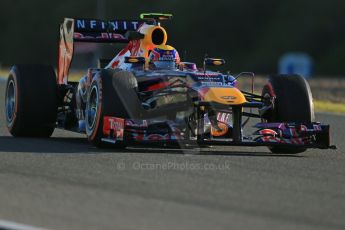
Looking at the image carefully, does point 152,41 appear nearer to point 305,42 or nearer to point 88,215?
point 88,215

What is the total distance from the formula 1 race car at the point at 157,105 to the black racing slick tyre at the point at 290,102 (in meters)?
0.01

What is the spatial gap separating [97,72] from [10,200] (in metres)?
4.55

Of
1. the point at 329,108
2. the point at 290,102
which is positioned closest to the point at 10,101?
the point at 290,102

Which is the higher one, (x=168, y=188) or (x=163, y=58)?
(x=163, y=58)

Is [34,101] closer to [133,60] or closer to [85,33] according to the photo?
[133,60]

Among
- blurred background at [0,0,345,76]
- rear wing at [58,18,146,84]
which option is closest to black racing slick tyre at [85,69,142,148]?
rear wing at [58,18,146,84]

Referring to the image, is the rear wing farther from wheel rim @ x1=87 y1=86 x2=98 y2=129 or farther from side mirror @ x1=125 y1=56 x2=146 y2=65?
wheel rim @ x1=87 y1=86 x2=98 y2=129

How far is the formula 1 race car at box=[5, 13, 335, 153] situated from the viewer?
11.3 metres

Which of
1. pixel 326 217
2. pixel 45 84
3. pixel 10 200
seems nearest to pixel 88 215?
pixel 10 200

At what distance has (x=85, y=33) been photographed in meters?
14.5

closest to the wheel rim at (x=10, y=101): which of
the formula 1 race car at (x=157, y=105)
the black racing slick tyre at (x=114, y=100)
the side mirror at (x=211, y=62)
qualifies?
the formula 1 race car at (x=157, y=105)

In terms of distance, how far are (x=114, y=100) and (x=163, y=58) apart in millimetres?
1767

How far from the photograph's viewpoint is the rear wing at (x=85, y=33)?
14359 mm

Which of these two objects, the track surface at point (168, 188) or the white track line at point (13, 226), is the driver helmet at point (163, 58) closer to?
the track surface at point (168, 188)
